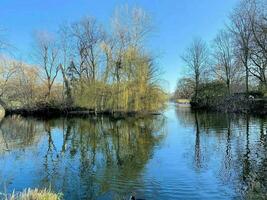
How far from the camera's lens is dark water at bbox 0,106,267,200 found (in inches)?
329

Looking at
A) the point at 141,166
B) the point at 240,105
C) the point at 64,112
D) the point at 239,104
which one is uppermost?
the point at 239,104

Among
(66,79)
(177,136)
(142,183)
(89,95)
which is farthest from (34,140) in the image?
(66,79)

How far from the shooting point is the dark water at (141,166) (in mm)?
8367

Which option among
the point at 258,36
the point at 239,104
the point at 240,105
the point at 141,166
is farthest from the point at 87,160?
the point at 239,104

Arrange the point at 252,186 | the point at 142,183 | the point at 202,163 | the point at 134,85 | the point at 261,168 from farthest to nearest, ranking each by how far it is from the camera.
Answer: the point at 134,85
the point at 202,163
the point at 261,168
the point at 142,183
the point at 252,186

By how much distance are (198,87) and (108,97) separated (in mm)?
24446

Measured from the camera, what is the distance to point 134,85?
32469 mm

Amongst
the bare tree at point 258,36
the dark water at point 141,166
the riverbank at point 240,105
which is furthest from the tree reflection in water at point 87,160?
the riverbank at point 240,105

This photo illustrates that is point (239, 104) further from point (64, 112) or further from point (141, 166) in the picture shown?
point (141, 166)

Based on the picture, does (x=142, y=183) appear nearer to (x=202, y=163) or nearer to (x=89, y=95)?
(x=202, y=163)

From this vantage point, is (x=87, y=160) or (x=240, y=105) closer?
(x=87, y=160)

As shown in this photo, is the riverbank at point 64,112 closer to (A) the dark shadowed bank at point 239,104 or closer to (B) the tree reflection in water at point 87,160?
(A) the dark shadowed bank at point 239,104

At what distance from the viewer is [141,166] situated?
36.5 feet

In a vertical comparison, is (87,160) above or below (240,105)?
below
